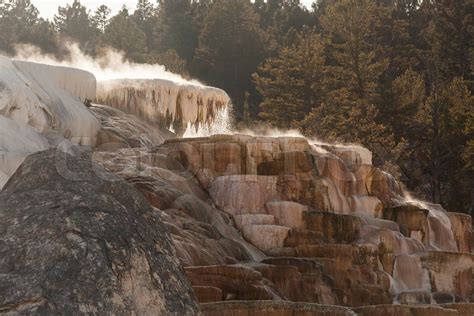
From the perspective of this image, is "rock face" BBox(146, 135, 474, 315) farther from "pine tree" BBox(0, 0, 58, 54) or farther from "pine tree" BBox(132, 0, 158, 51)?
"pine tree" BBox(132, 0, 158, 51)

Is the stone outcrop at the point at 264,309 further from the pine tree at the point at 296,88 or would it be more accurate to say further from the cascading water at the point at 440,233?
the pine tree at the point at 296,88

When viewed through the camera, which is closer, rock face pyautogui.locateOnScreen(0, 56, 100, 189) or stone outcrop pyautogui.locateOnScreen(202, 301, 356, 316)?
stone outcrop pyautogui.locateOnScreen(202, 301, 356, 316)

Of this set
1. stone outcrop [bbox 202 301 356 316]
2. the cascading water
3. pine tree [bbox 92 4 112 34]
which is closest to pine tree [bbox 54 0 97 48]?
pine tree [bbox 92 4 112 34]

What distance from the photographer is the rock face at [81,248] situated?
15.8 ft

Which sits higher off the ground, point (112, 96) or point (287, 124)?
point (112, 96)

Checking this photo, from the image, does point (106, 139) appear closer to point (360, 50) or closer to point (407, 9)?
point (360, 50)

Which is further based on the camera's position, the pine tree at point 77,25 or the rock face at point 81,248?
the pine tree at point 77,25

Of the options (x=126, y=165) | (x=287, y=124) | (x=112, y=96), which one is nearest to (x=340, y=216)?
(x=126, y=165)

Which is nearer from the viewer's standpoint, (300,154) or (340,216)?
(340,216)

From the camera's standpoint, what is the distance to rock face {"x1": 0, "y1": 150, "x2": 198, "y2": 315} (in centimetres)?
482

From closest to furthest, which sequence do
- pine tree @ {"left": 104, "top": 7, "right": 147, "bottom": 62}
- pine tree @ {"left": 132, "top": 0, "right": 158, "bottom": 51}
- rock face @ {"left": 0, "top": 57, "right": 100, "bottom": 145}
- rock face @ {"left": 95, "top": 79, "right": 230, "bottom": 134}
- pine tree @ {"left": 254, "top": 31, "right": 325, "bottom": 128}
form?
rock face @ {"left": 0, "top": 57, "right": 100, "bottom": 145} < rock face @ {"left": 95, "top": 79, "right": 230, "bottom": 134} < pine tree @ {"left": 254, "top": 31, "right": 325, "bottom": 128} < pine tree @ {"left": 104, "top": 7, "right": 147, "bottom": 62} < pine tree @ {"left": 132, "top": 0, "right": 158, "bottom": 51}

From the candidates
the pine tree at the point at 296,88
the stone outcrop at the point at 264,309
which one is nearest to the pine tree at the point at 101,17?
the pine tree at the point at 296,88

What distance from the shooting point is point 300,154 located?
783 inches

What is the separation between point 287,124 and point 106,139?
18.4 m
